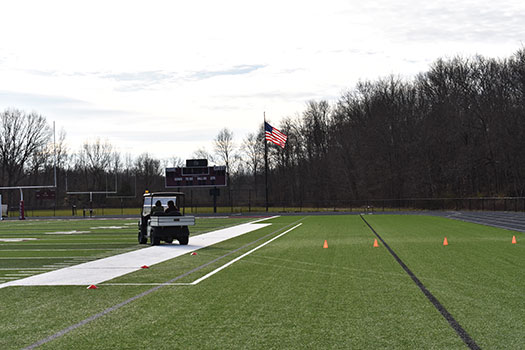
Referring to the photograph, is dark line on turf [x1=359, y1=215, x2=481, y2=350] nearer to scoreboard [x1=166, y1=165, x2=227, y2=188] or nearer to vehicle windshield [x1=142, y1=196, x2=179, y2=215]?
vehicle windshield [x1=142, y1=196, x2=179, y2=215]

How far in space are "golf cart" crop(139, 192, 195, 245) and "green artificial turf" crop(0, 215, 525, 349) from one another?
18.5ft

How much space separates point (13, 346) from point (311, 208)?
2587 inches

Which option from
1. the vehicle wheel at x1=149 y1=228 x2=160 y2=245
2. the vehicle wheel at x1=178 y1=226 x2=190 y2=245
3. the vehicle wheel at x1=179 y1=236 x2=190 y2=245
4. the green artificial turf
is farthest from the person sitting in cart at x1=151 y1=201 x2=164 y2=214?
the green artificial turf

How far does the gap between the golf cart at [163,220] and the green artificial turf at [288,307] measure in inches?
223

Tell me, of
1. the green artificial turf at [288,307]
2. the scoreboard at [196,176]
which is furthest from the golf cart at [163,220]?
the scoreboard at [196,176]

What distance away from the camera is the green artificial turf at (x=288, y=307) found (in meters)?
7.06

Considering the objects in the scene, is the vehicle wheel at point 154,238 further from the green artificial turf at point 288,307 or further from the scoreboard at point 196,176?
the scoreboard at point 196,176

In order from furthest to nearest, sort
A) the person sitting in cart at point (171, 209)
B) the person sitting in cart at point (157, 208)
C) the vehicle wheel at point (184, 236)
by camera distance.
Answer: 1. the vehicle wheel at point (184, 236)
2. the person sitting in cart at point (157, 208)
3. the person sitting in cart at point (171, 209)

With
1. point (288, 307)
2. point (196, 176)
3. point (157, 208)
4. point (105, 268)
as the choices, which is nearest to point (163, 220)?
point (157, 208)

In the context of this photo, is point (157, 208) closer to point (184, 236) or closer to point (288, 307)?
point (184, 236)

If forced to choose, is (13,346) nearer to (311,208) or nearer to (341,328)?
(341,328)

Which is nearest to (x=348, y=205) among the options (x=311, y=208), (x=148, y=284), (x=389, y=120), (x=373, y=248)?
(x=311, y=208)

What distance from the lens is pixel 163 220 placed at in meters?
21.4

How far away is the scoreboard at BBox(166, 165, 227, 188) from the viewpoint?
62.6m
